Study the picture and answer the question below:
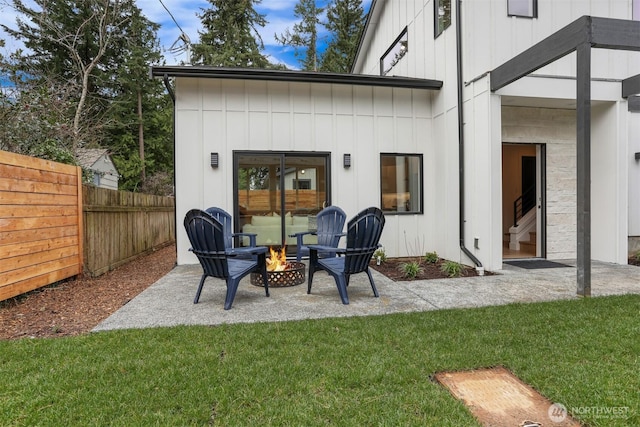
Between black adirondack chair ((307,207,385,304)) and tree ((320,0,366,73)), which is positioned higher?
tree ((320,0,366,73))

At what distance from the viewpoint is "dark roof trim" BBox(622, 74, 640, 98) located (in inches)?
221

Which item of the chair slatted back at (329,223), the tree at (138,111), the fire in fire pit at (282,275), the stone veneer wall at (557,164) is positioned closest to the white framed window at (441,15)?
the stone veneer wall at (557,164)

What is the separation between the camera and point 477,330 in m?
2.77

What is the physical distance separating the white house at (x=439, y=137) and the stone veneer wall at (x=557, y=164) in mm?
23

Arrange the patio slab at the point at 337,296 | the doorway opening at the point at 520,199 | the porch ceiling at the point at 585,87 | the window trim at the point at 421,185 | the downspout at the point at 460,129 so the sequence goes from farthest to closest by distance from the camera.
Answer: the doorway opening at the point at 520,199, the window trim at the point at 421,185, the downspout at the point at 460,129, the porch ceiling at the point at 585,87, the patio slab at the point at 337,296

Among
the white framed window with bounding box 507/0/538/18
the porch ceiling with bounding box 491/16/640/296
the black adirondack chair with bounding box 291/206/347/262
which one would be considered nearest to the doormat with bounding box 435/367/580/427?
the porch ceiling with bounding box 491/16/640/296

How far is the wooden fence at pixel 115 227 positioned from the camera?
196 inches

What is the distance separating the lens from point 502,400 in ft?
6.04

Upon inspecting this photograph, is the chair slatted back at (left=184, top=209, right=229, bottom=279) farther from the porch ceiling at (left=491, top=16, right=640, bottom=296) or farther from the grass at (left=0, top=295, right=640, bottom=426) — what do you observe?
the porch ceiling at (left=491, top=16, right=640, bottom=296)

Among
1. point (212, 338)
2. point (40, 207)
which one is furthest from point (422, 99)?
point (40, 207)

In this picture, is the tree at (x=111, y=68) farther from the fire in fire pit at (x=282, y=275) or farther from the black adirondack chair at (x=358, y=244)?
the black adirondack chair at (x=358, y=244)

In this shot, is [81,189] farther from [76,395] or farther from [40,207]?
[76,395]

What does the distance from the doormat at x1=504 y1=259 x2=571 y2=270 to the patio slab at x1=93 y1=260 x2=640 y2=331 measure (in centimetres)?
56

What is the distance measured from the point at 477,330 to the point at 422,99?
5.16 metres
